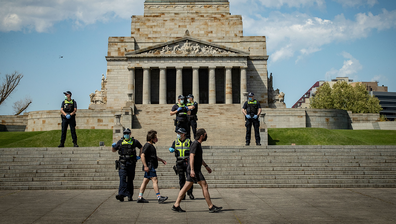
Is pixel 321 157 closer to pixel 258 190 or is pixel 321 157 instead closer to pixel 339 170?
pixel 339 170

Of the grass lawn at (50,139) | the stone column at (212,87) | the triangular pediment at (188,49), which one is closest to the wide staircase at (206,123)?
the grass lawn at (50,139)

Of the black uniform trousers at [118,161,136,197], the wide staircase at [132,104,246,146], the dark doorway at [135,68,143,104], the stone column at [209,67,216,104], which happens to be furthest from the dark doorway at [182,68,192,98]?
the black uniform trousers at [118,161,136,197]

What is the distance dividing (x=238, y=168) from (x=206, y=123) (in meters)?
19.4

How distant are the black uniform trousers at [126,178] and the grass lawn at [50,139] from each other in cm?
2010

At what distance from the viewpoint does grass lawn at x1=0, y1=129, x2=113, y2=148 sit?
1200 inches

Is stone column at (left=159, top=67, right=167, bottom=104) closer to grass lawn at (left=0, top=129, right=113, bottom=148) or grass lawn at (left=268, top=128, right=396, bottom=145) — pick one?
grass lawn at (left=0, top=129, right=113, bottom=148)

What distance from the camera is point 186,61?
153ft

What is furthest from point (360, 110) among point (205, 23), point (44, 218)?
point (44, 218)

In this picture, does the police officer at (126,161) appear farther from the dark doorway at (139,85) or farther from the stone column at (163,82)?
the dark doorway at (139,85)

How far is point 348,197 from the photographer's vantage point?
12.0 meters

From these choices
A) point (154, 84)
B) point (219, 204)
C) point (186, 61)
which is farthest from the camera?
point (154, 84)

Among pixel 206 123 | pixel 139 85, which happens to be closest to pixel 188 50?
pixel 139 85

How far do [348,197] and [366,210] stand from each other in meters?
2.27

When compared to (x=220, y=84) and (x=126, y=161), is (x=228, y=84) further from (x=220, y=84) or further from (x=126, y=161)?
(x=126, y=161)
